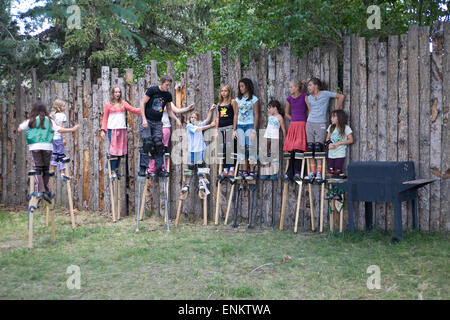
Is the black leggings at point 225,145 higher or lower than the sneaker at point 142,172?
higher

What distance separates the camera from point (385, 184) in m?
5.13

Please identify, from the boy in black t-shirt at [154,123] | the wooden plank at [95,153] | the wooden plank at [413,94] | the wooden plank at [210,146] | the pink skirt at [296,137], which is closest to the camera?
the wooden plank at [413,94]

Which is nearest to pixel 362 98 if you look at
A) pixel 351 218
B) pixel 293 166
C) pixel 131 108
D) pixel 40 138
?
pixel 293 166

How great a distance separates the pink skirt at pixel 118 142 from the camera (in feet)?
24.2

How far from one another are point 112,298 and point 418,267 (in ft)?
9.61

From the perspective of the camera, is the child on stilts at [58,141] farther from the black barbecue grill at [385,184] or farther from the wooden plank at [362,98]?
the wooden plank at [362,98]

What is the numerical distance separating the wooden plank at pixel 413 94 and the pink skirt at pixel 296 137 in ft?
4.59

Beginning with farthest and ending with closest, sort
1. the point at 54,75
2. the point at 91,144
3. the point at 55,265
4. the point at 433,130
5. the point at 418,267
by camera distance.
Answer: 1. the point at 54,75
2. the point at 91,144
3. the point at 433,130
4. the point at 55,265
5. the point at 418,267

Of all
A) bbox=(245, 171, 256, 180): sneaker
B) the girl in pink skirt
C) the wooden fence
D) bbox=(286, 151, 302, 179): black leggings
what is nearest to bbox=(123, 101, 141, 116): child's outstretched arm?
the girl in pink skirt

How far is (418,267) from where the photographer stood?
4.30m

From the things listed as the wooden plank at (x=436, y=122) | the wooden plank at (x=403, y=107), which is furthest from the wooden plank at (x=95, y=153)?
the wooden plank at (x=436, y=122)

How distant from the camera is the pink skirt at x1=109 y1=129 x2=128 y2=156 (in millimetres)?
7391

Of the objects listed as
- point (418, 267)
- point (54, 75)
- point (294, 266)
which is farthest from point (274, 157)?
point (54, 75)

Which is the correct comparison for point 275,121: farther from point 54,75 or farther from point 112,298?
point 54,75
